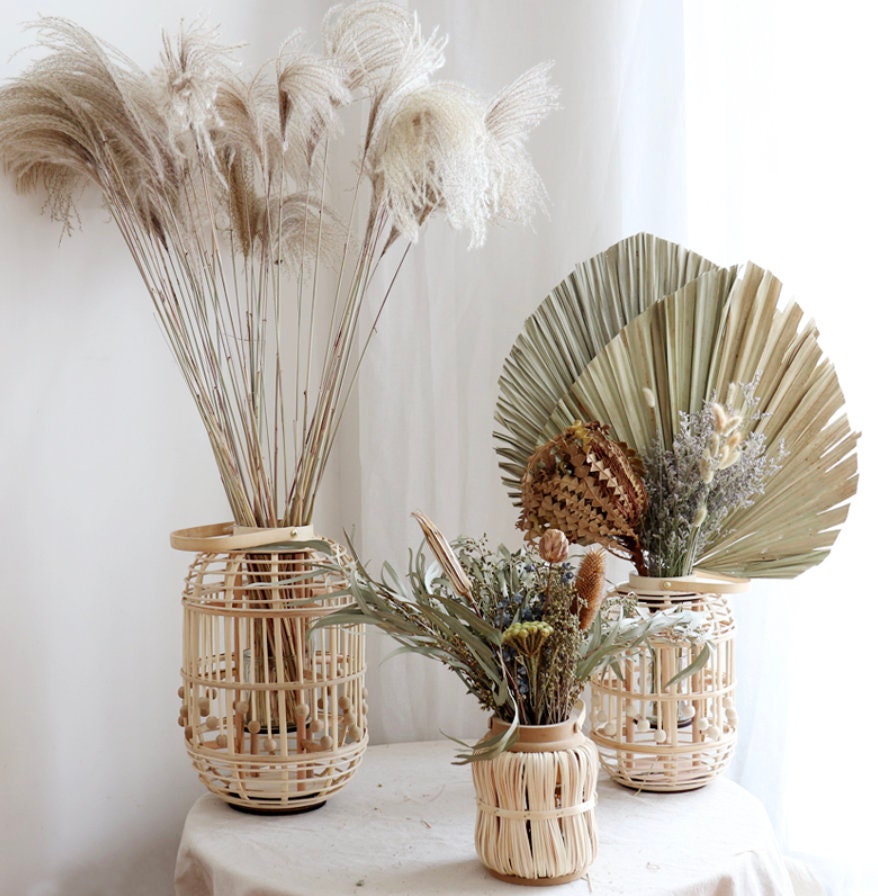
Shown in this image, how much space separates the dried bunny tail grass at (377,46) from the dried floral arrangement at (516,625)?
0.53m

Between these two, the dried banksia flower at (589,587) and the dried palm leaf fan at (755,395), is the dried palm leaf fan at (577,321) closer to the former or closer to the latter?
the dried palm leaf fan at (755,395)

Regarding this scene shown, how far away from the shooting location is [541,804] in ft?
3.12

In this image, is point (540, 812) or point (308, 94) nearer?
point (540, 812)

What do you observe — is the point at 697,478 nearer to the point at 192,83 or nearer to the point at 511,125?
the point at 511,125

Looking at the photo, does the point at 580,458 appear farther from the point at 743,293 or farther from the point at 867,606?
the point at 867,606

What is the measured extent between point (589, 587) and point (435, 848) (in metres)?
0.36

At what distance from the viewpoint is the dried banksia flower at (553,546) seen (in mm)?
921

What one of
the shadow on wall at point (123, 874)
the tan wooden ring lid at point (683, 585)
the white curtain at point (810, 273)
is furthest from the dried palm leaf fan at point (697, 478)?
the shadow on wall at point (123, 874)

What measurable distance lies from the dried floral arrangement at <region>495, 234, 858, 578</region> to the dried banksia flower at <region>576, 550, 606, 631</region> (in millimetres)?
174

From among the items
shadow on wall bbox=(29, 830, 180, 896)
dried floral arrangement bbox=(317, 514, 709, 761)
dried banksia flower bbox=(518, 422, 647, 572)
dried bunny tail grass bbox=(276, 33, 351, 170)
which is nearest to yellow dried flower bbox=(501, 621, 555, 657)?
dried floral arrangement bbox=(317, 514, 709, 761)

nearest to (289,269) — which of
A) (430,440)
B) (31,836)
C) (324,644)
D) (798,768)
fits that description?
(430,440)

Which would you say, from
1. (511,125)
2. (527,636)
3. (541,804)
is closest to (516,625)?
(527,636)

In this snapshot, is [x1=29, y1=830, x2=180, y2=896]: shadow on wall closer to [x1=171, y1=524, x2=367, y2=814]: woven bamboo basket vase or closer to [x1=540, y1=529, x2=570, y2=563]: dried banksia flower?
[x1=171, y1=524, x2=367, y2=814]: woven bamboo basket vase

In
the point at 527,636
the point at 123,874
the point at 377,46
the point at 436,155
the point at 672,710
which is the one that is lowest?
the point at 123,874
